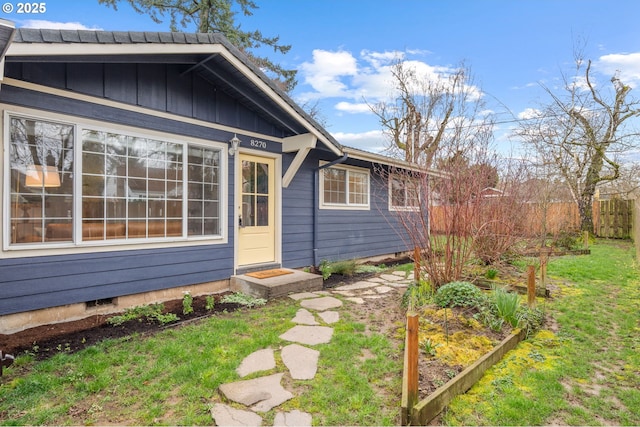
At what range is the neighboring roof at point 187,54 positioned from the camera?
306 centimetres

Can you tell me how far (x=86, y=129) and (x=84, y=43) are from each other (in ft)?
3.30

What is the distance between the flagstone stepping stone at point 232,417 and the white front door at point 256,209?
11.4ft

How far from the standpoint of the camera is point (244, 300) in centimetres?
469

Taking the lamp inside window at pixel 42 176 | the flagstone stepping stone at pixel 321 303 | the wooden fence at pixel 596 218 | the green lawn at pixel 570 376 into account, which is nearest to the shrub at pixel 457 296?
the green lawn at pixel 570 376

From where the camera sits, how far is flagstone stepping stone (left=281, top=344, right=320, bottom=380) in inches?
105

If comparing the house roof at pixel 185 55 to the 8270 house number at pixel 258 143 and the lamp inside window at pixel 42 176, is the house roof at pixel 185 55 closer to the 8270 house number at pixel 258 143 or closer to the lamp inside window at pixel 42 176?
the 8270 house number at pixel 258 143

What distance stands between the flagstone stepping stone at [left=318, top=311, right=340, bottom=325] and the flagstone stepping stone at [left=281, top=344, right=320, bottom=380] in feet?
2.58

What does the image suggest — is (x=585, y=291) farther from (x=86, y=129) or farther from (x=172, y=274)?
(x=86, y=129)

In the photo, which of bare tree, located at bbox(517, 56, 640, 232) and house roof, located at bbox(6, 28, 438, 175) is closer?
house roof, located at bbox(6, 28, 438, 175)

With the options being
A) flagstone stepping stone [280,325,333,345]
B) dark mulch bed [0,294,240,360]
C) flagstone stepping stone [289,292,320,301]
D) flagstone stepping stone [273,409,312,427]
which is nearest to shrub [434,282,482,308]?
flagstone stepping stone [280,325,333,345]

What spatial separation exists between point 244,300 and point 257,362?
1908 millimetres

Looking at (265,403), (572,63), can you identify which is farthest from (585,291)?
(572,63)

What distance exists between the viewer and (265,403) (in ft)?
7.34

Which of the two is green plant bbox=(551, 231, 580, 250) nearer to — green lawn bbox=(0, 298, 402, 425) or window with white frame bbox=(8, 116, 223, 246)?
green lawn bbox=(0, 298, 402, 425)
